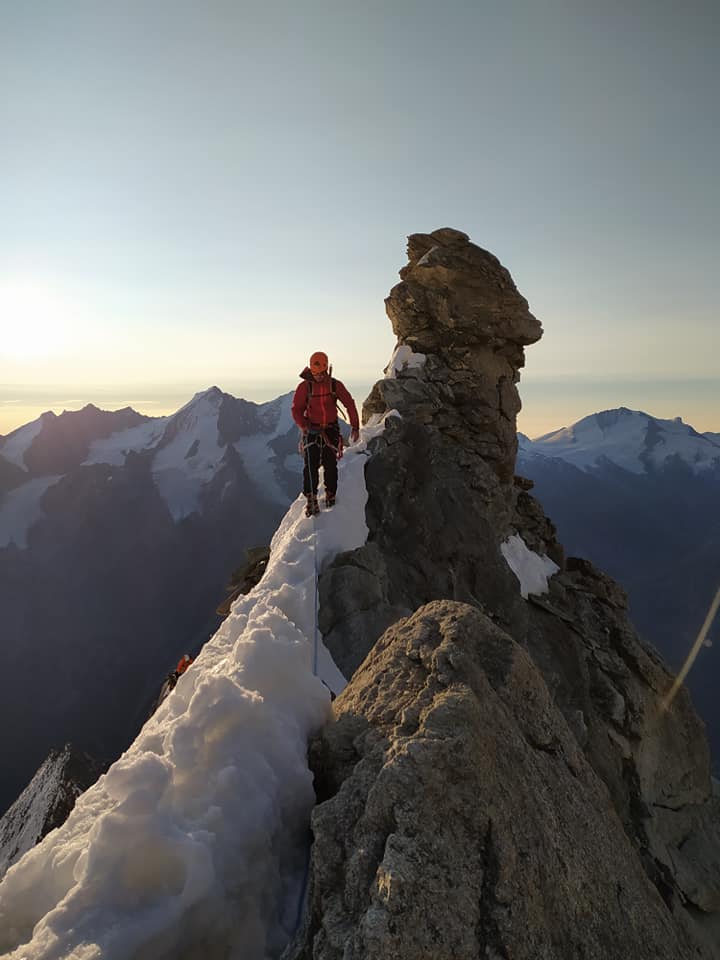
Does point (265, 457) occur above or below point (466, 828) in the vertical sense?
below

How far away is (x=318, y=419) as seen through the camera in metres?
13.6

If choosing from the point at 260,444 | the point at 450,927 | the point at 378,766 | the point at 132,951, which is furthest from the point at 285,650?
the point at 260,444

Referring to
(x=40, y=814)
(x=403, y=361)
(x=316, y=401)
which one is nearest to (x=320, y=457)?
(x=316, y=401)

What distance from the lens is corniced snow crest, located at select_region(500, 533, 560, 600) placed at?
67.4 feet

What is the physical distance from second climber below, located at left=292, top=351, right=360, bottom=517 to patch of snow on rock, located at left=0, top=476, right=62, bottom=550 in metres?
107

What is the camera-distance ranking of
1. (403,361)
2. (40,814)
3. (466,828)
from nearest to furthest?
1. (466,828)
2. (40,814)
3. (403,361)

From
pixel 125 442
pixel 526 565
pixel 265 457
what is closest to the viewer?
pixel 526 565

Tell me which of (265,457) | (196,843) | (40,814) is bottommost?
(40,814)

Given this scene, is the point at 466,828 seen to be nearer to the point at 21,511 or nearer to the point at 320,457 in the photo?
the point at 320,457

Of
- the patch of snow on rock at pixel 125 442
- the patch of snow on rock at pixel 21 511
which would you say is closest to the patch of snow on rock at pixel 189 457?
the patch of snow on rock at pixel 125 442

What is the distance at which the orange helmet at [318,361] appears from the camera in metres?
13.1

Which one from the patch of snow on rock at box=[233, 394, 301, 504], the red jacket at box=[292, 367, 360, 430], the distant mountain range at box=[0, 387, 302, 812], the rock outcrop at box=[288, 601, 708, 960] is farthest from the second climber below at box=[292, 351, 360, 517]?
the patch of snow on rock at box=[233, 394, 301, 504]

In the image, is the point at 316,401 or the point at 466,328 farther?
the point at 466,328

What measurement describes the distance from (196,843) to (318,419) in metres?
10.8
